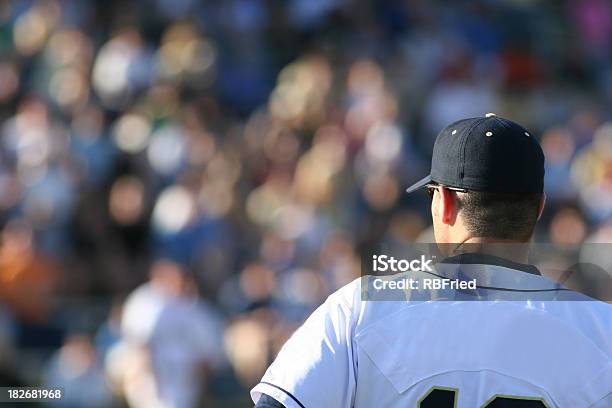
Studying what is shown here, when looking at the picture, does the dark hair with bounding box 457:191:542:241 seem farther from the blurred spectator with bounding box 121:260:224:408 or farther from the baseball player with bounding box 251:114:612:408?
the blurred spectator with bounding box 121:260:224:408

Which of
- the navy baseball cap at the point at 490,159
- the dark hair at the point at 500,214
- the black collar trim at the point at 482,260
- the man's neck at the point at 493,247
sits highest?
the navy baseball cap at the point at 490,159

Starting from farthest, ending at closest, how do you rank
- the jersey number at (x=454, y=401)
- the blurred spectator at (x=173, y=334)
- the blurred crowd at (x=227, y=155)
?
the blurred crowd at (x=227, y=155), the blurred spectator at (x=173, y=334), the jersey number at (x=454, y=401)

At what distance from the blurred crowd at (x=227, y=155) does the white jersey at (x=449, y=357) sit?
6237 mm

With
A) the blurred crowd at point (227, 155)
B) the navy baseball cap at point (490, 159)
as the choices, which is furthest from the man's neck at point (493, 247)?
the blurred crowd at point (227, 155)

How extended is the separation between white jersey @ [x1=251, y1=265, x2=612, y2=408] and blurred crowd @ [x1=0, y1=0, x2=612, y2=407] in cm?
624

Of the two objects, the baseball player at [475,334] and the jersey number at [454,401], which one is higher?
the baseball player at [475,334]

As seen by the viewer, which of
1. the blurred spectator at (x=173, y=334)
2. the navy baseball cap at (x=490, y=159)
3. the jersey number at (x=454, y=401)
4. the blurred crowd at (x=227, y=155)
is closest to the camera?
the jersey number at (x=454, y=401)

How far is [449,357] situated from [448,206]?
338mm

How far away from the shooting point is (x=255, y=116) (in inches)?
450

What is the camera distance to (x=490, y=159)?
8.18 feet

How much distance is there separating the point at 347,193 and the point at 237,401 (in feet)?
7.19

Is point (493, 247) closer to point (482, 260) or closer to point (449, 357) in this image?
point (482, 260)

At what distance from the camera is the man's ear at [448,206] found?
251 centimetres

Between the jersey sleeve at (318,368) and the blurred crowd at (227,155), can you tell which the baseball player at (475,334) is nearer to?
the jersey sleeve at (318,368)
